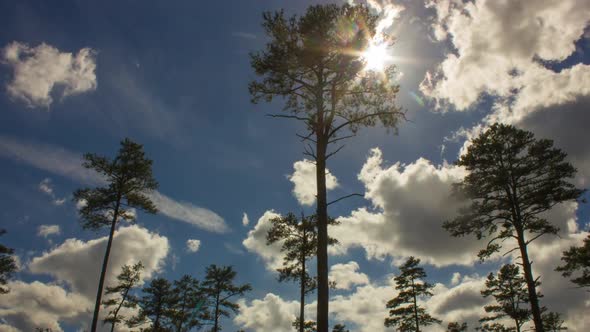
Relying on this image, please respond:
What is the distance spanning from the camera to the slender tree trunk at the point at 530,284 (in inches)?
522

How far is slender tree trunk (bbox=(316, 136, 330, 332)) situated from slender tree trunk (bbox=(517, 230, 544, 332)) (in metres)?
10.2

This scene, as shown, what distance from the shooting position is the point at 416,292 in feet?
96.7

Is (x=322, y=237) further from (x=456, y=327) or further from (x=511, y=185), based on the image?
(x=456, y=327)

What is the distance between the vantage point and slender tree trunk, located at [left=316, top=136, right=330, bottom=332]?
7.16m

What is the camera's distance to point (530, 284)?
13.4 meters

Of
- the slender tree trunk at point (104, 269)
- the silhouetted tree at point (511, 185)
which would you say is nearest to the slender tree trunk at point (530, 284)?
the silhouetted tree at point (511, 185)

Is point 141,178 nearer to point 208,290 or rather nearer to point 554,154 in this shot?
point 208,290

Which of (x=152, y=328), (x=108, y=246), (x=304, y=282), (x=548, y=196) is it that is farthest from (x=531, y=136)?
(x=152, y=328)

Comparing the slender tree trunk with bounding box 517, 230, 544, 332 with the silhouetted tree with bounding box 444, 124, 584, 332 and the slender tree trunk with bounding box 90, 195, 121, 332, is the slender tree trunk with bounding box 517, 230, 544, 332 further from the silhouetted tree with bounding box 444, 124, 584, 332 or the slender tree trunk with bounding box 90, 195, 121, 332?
the slender tree trunk with bounding box 90, 195, 121, 332

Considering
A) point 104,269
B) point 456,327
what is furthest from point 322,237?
point 456,327

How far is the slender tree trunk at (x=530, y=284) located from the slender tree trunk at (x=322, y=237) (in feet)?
33.4

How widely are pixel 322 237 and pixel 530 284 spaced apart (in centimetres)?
1036

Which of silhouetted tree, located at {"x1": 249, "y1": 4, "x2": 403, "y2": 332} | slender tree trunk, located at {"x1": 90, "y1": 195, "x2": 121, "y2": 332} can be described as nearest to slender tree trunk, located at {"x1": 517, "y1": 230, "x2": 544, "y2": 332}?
silhouetted tree, located at {"x1": 249, "y1": 4, "x2": 403, "y2": 332}

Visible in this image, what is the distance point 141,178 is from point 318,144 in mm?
14075
